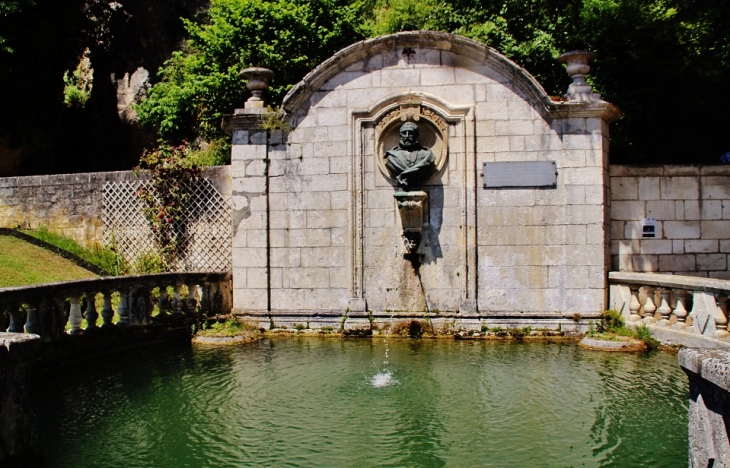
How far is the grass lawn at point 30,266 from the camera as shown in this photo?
1006 centimetres

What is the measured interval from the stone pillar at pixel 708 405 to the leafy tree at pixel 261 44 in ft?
41.6

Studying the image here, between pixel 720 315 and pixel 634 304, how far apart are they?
5.21 ft

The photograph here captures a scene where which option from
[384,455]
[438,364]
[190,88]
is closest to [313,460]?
[384,455]

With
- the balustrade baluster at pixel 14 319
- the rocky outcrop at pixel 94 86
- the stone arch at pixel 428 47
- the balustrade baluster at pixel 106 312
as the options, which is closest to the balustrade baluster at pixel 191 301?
the balustrade baluster at pixel 106 312

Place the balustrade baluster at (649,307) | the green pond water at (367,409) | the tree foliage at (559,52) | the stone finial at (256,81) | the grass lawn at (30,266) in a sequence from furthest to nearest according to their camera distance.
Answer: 1. the tree foliage at (559,52)
2. the grass lawn at (30,266)
3. the stone finial at (256,81)
4. the balustrade baluster at (649,307)
5. the green pond water at (367,409)

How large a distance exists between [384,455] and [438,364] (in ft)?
9.55

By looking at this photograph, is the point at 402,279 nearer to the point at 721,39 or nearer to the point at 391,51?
the point at 391,51

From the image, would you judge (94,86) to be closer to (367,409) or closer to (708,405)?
(367,409)

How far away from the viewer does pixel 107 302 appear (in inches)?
312

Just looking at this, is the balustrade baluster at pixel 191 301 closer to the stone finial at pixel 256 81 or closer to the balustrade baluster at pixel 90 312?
the balustrade baluster at pixel 90 312

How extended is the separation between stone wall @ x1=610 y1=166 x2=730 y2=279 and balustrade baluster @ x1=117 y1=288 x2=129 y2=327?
6.85 meters

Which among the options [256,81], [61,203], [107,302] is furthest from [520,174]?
A: [61,203]

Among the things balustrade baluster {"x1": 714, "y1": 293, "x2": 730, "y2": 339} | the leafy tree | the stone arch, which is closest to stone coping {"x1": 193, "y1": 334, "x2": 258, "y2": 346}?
the stone arch

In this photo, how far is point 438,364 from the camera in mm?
7641
